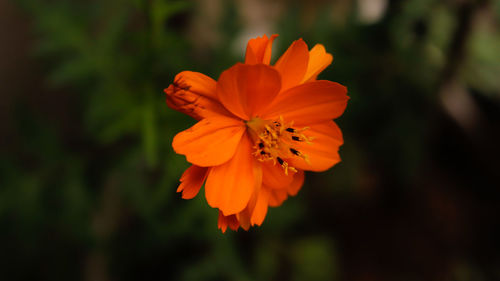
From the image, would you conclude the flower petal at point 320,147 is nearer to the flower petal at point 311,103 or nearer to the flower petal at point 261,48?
the flower petal at point 311,103

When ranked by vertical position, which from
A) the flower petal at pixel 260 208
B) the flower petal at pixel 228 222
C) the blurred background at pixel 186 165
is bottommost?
the blurred background at pixel 186 165

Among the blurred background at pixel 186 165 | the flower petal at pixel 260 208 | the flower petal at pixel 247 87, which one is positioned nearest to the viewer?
the flower petal at pixel 247 87

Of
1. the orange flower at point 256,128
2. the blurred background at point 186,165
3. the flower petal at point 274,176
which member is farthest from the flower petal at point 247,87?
the blurred background at point 186,165

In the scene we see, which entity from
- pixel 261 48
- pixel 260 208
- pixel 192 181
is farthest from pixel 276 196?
pixel 261 48

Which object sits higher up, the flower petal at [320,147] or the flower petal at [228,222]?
the flower petal at [320,147]

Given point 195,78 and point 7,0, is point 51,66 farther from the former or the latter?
point 195,78

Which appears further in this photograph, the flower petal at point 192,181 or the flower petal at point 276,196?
the flower petal at point 276,196

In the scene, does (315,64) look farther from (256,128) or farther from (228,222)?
(228,222)
